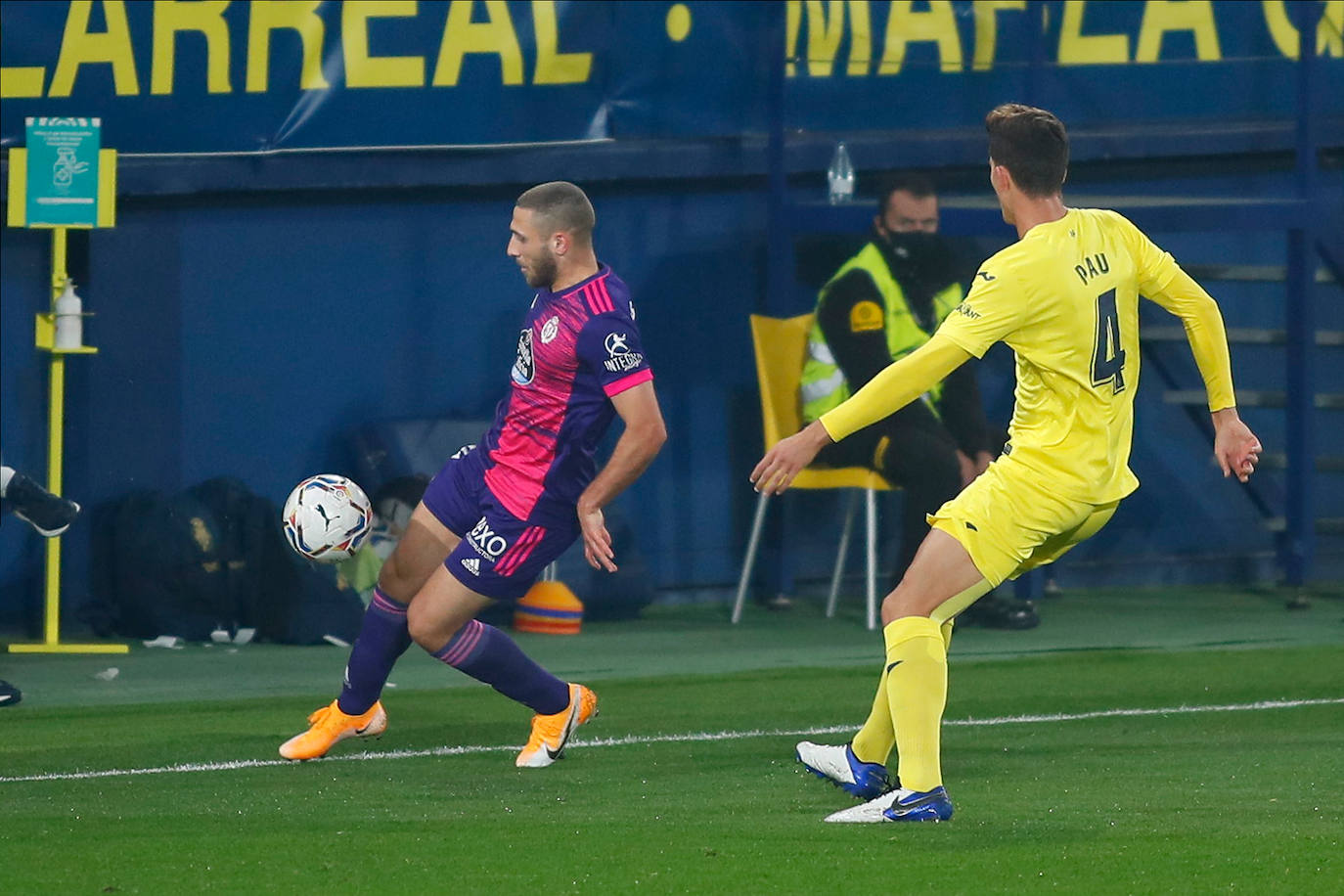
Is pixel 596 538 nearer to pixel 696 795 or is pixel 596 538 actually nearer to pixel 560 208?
pixel 696 795

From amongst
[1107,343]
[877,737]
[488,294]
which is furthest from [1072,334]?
[488,294]

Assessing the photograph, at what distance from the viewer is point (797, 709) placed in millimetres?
8680

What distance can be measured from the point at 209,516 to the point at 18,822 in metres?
4.17

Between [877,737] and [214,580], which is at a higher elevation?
[877,737]

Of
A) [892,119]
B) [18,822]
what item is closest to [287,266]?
[892,119]

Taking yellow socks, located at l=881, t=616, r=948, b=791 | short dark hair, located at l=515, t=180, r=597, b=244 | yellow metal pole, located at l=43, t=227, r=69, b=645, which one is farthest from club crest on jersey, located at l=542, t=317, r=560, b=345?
yellow metal pole, located at l=43, t=227, r=69, b=645

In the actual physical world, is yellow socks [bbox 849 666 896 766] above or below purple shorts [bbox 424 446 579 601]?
below

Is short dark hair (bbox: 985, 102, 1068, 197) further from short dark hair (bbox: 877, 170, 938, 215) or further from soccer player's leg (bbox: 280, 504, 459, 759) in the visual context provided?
short dark hair (bbox: 877, 170, 938, 215)

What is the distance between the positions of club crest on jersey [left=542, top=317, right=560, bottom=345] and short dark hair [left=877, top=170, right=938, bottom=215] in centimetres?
419

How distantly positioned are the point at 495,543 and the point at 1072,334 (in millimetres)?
2072

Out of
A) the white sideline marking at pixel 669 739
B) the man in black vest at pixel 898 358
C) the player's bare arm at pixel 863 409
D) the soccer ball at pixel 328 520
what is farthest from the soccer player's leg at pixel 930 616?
the man in black vest at pixel 898 358

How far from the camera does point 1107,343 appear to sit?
6.08 metres

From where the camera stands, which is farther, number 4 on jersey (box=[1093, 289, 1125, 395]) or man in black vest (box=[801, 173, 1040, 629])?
man in black vest (box=[801, 173, 1040, 629])

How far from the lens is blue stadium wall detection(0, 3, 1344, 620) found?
1081 centimetres
